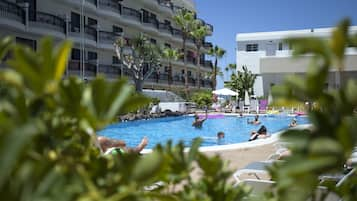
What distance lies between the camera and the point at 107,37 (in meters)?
27.2

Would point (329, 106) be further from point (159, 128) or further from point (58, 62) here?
point (159, 128)

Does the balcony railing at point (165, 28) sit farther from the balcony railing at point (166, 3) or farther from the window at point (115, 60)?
the window at point (115, 60)

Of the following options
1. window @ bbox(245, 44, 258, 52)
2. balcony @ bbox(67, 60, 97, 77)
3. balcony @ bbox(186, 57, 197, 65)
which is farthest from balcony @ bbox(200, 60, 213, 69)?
balcony @ bbox(67, 60, 97, 77)

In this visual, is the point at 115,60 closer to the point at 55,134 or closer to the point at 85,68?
the point at 85,68

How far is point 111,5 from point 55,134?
93.7 ft

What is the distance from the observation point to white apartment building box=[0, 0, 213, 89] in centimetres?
2011

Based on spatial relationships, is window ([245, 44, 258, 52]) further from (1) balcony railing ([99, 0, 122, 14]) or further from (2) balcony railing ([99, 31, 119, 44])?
(2) balcony railing ([99, 31, 119, 44])

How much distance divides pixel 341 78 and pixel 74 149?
0.59 m

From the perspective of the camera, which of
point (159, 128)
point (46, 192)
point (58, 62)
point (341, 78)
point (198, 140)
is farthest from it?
point (159, 128)

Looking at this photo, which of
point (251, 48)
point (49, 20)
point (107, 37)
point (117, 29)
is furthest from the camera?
point (251, 48)

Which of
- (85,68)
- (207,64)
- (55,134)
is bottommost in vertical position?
(55,134)

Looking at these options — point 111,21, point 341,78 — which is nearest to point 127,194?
point 341,78

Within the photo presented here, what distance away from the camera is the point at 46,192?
20.8 inches

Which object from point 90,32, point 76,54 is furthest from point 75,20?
point 76,54
